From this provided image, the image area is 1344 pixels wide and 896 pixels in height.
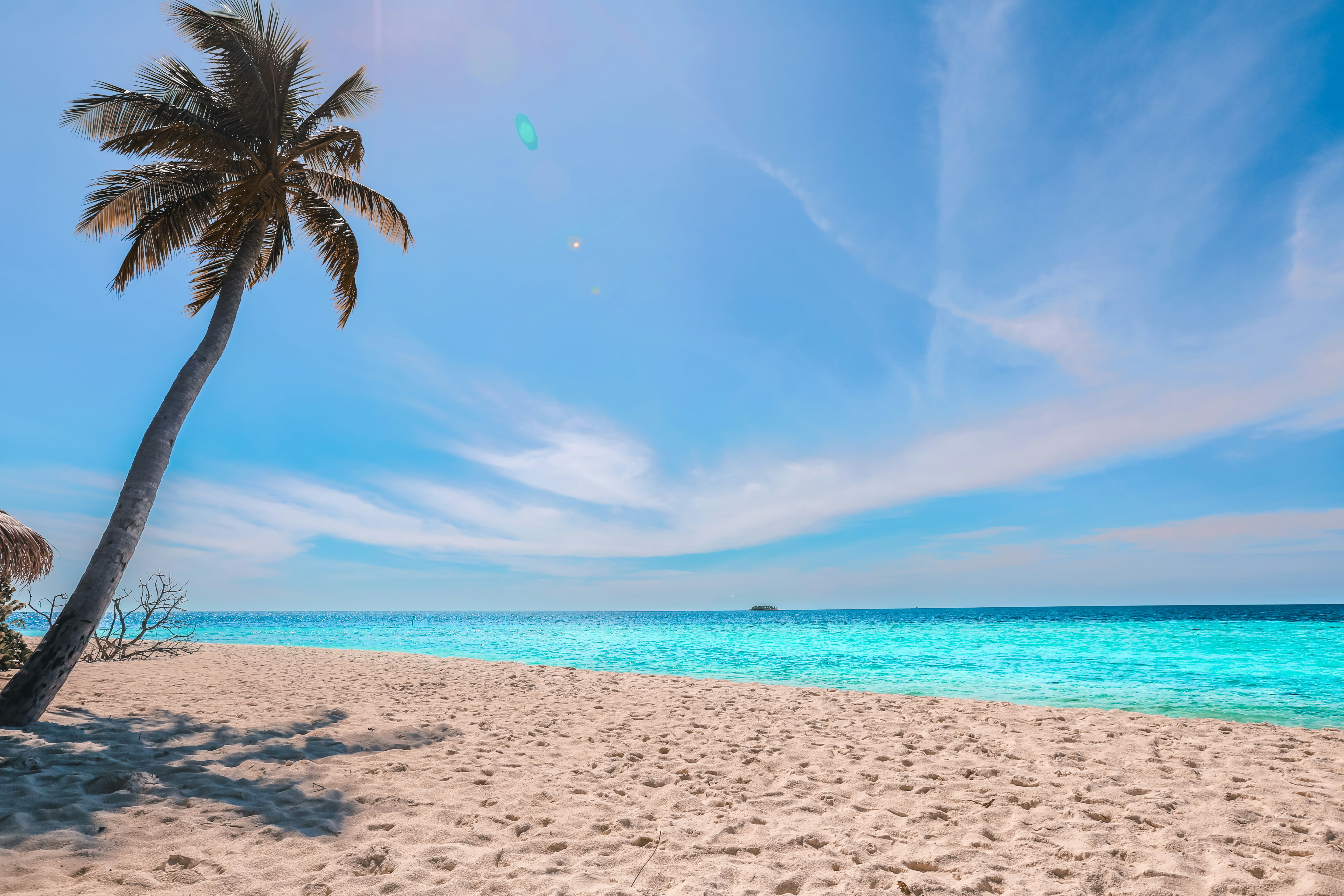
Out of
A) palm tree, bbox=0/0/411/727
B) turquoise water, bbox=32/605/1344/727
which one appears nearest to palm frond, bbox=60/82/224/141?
palm tree, bbox=0/0/411/727

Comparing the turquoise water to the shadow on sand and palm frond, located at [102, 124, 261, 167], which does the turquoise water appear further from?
palm frond, located at [102, 124, 261, 167]

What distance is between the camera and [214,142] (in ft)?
28.0

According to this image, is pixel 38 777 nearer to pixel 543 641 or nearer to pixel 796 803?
pixel 796 803

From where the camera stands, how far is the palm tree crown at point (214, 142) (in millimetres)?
8406

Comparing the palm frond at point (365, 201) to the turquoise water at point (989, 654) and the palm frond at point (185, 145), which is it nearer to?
the palm frond at point (185, 145)

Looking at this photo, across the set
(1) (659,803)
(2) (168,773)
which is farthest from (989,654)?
(2) (168,773)

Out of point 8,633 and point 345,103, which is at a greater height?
point 345,103

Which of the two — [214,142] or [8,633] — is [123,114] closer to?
[214,142]

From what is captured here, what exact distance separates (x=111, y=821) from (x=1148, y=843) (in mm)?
7445

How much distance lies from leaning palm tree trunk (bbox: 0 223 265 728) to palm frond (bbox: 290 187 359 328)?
2952 mm

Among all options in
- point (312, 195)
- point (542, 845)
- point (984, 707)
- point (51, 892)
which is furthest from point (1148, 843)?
point (312, 195)

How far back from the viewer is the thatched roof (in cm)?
900

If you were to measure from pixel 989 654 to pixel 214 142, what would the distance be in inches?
1105

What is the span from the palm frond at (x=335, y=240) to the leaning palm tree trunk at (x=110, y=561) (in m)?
2.95
